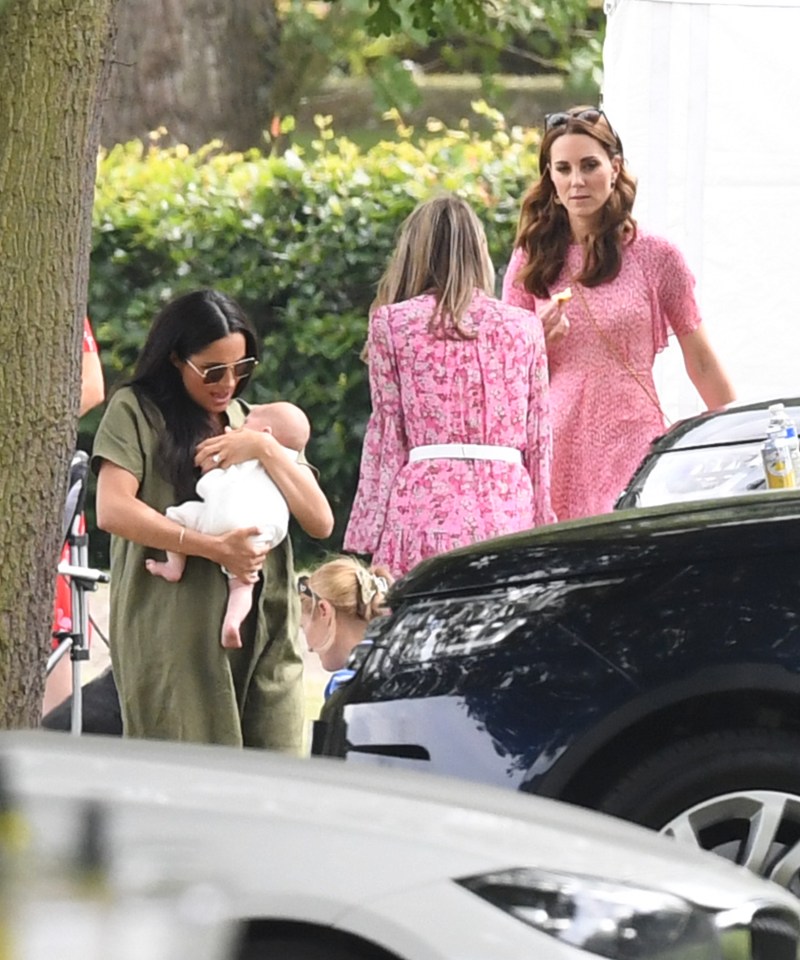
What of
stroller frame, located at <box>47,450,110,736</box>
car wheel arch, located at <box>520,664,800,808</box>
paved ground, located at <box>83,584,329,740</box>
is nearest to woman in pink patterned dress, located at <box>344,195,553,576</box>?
stroller frame, located at <box>47,450,110,736</box>

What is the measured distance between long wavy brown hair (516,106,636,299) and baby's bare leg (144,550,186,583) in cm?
169

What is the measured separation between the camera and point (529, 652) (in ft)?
14.6

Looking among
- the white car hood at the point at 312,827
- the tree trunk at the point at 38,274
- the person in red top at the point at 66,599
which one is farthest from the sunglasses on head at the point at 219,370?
the white car hood at the point at 312,827

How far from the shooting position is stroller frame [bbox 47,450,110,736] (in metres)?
6.61

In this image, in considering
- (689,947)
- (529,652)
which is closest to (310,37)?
(529,652)

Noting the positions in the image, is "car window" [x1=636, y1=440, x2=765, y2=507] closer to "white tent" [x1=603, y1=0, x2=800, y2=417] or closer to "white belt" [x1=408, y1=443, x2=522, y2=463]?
"white belt" [x1=408, y1=443, x2=522, y2=463]

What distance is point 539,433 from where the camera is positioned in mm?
6227

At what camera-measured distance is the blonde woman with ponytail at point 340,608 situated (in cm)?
631

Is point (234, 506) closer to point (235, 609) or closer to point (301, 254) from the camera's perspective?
point (235, 609)

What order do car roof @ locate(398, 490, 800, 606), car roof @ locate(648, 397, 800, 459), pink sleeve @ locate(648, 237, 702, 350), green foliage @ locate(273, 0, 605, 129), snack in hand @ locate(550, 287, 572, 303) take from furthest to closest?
green foliage @ locate(273, 0, 605, 129) < pink sleeve @ locate(648, 237, 702, 350) < snack in hand @ locate(550, 287, 572, 303) < car roof @ locate(648, 397, 800, 459) < car roof @ locate(398, 490, 800, 606)

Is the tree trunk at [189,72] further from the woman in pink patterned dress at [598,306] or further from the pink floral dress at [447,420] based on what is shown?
the pink floral dress at [447,420]

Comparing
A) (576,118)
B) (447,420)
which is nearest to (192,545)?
(447,420)

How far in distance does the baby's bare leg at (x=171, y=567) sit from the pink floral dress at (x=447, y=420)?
702 millimetres

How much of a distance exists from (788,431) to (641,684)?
1.55 metres
